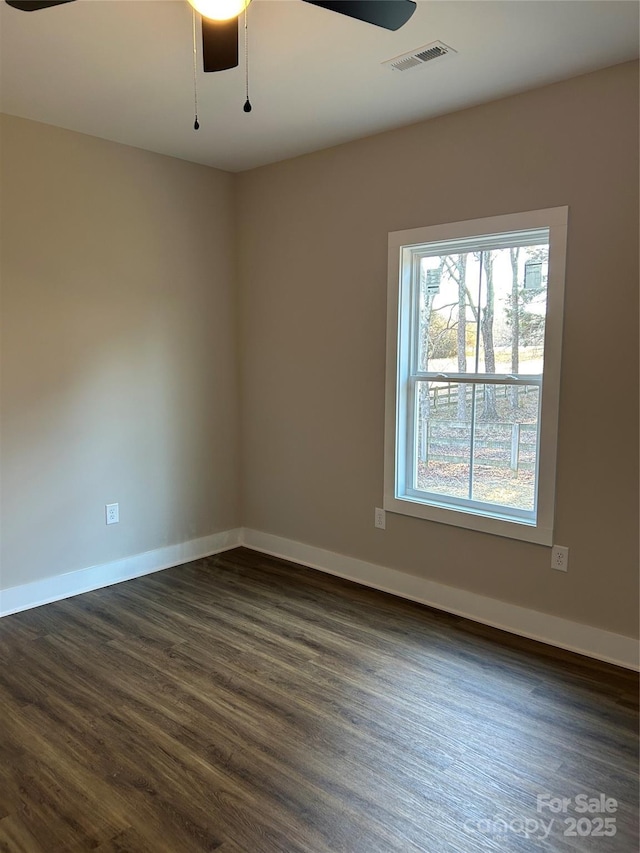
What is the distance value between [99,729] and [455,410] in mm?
2316

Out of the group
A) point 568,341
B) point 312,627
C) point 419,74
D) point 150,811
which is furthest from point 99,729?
point 419,74

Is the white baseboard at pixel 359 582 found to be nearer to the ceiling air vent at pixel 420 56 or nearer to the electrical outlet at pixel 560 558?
the electrical outlet at pixel 560 558

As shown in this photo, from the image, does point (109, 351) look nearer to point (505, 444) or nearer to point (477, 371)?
point (477, 371)

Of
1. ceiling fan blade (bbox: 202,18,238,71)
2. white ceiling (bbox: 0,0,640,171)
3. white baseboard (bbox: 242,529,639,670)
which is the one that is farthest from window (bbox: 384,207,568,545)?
ceiling fan blade (bbox: 202,18,238,71)

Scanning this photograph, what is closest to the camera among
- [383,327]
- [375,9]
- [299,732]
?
[375,9]

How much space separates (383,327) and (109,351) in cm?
168

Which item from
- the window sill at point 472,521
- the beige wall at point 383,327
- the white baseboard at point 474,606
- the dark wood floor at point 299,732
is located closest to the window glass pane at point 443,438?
the window sill at point 472,521

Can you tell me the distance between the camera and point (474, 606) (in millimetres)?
3338

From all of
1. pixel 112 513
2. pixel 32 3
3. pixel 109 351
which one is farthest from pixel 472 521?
pixel 32 3

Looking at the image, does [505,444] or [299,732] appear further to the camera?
[505,444]

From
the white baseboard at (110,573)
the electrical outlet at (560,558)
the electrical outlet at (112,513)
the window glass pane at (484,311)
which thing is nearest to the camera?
the electrical outlet at (560,558)

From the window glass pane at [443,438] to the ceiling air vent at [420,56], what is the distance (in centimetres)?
159

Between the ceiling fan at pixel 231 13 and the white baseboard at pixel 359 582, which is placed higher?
the ceiling fan at pixel 231 13

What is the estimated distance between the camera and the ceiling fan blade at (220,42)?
196 cm
